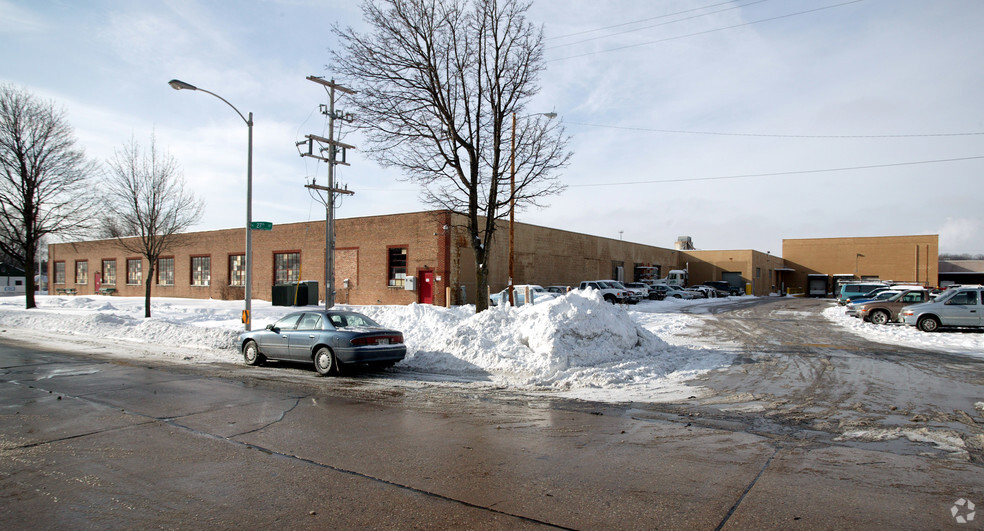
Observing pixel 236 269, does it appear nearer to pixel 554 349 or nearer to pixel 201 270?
pixel 201 270

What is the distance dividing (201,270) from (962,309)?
153 feet

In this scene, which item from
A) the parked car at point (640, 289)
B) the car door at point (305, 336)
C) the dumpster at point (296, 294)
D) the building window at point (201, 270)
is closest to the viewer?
the car door at point (305, 336)

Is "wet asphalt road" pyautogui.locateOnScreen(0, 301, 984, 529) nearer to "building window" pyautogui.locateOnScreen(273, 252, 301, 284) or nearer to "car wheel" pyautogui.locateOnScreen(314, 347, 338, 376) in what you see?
"car wheel" pyautogui.locateOnScreen(314, 347, 338, 376)

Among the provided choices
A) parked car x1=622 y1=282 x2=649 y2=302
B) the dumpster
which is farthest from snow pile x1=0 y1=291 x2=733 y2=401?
parked car x1=622 y1=282 x2=649 y2=302

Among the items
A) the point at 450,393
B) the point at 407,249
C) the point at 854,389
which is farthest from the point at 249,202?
the point at 854,389

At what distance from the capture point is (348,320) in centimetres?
1269

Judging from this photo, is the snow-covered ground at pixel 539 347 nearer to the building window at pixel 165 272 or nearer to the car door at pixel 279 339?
the car door at pixel 279 339

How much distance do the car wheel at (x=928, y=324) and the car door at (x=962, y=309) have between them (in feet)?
0.84

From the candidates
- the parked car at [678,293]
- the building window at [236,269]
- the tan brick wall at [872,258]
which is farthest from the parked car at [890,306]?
the tan brick wall at [872,258]

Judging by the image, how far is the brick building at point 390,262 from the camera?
32094 millimetres

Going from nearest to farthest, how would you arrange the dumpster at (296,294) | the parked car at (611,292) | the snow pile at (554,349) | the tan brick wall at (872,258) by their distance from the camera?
the snow pile at (554,349) < the dumpster at (296,294) < the parked car at (611,292) < the tan brick wall at (872,258)

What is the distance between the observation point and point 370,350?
11.8 meters

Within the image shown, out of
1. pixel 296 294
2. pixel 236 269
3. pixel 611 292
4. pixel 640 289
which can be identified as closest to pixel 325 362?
pixel 296 294

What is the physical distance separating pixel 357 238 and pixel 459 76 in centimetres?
1821
